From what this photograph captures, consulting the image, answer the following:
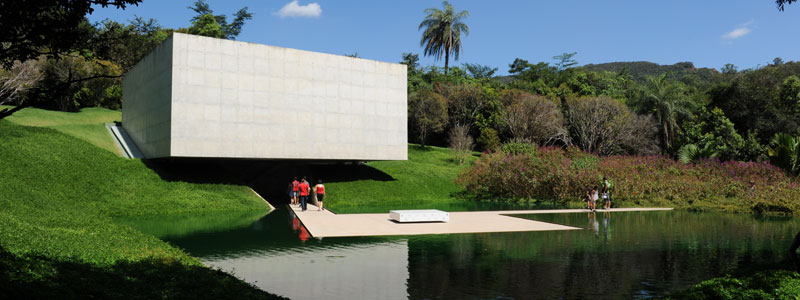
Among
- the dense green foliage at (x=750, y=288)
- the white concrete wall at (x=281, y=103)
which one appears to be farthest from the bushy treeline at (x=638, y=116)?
the dense green foliage at (x=750, y=288)

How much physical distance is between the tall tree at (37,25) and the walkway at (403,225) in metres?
10.4

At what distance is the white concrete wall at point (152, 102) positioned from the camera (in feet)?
98.2

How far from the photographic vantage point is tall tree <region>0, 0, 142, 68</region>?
20.0 feet

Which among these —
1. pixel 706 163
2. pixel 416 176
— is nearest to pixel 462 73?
pixel 416 176

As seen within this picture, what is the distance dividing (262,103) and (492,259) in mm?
22983

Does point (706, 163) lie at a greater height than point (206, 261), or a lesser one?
greater

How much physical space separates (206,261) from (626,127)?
4697 cm

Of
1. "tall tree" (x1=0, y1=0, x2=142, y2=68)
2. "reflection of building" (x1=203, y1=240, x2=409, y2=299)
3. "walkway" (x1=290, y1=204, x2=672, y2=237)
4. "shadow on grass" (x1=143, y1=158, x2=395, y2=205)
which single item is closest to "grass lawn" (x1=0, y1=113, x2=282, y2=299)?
"reflection of building" (x1=203, y1=240, x2=409, y2=299)

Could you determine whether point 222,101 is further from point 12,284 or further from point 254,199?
point 12,284

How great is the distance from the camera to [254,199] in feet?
96.4

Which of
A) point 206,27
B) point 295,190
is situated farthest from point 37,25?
point 206,27

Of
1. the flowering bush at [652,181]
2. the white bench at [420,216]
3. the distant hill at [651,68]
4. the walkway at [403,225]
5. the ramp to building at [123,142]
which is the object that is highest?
the distant hill at [651,68]

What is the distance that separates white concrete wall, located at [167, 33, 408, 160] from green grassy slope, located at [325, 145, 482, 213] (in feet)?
7.03

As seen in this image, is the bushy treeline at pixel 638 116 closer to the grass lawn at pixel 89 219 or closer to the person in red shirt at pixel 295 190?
the person in red shirt at pixel 295 190
